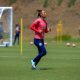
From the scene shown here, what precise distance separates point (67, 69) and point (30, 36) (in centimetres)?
4863

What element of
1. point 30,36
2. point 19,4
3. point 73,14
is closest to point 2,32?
point 30,36

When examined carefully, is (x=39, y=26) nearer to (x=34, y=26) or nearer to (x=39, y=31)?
(x=34, y=26)

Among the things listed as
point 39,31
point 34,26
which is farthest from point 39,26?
point 39,31

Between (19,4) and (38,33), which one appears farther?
(19,4)

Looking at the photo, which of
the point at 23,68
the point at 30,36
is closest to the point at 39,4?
the point at 30,36

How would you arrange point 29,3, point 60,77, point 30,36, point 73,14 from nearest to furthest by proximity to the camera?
point 60,77 → point 30,36 → point 73,14 → point 29,3

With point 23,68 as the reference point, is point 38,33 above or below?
above

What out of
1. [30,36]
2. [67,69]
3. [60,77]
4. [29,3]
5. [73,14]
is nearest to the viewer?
[60,77]

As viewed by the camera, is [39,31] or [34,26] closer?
[39,31]

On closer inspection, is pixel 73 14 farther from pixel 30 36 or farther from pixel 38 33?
pixel 38 33

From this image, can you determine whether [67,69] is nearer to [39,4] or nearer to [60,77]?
[60,77]

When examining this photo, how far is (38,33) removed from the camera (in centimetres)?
2014

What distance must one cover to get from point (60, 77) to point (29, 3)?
6147cm

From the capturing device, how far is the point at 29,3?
78.2m
